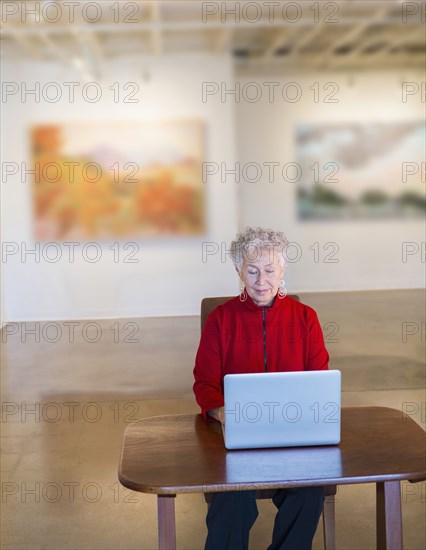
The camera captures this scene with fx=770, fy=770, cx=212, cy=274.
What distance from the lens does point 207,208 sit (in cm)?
419

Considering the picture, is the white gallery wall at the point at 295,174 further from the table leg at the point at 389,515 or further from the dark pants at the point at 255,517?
the table leg at the point at 389,515

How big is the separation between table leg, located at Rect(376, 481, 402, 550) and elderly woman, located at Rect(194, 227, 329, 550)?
0.79ft

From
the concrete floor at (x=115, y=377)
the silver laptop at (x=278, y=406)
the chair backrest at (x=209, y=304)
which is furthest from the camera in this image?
the concrete floor at (x=115, y=377)

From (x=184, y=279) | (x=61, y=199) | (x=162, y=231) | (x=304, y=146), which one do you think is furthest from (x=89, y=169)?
(x=304, y=146)

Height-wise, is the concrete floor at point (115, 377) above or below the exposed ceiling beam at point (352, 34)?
below

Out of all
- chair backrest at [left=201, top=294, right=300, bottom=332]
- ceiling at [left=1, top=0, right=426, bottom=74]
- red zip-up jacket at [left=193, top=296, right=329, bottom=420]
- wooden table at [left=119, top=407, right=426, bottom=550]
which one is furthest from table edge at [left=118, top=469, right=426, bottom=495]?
ceiling at [left=1, top=0, right=426, bottom=74]

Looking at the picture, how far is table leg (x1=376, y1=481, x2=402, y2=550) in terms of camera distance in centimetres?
187

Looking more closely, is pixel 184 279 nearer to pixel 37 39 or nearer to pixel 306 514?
pixel 37 39

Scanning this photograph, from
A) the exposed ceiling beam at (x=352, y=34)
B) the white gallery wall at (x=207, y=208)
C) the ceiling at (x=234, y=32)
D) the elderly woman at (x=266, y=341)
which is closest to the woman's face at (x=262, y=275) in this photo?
the elderly woman at (x=266, y=341)

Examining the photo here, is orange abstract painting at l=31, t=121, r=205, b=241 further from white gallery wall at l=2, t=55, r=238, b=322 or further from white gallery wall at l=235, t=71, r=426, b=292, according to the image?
white gallery wall at l=235, t=71, r=426, b=292

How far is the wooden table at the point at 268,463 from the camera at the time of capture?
1.71 m

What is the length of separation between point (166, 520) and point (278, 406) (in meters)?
0.39

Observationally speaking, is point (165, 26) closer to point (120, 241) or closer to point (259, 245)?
point (120, 241)

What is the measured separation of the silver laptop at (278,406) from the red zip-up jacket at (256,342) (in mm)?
347
